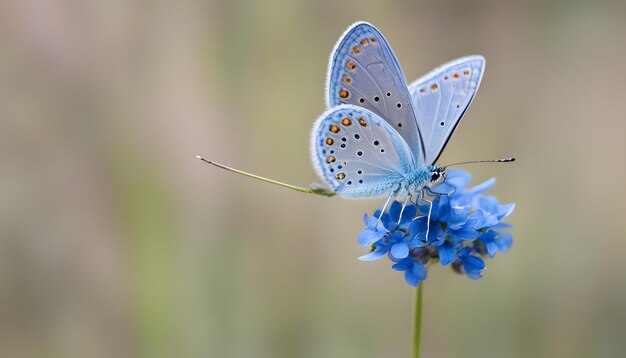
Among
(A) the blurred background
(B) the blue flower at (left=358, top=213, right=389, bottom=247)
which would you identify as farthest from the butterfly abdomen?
(A) the blurred background

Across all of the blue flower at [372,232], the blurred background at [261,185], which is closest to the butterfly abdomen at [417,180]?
the blue flower at [372,232]

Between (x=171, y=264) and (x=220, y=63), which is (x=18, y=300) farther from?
(x=220, y=63)

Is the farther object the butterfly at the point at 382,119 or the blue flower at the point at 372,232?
the butterfly at the point at 382,119

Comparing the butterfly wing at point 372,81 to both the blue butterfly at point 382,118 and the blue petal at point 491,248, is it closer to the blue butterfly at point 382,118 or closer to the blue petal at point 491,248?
the blue butterfly at point 382,118

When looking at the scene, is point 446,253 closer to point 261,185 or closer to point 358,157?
point 358,157

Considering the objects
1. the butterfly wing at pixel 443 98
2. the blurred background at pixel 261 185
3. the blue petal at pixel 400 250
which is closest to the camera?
the blue petal at pixel 400 250

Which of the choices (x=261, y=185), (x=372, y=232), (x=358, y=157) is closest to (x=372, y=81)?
(x=358, y=157)
